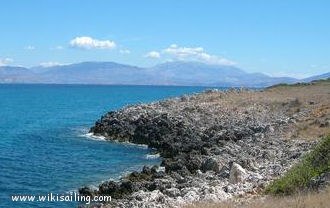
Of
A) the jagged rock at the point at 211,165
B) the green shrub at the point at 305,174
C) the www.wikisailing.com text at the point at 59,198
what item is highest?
the green shrub at the point at 305,174

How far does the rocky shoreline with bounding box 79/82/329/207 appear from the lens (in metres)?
26.0

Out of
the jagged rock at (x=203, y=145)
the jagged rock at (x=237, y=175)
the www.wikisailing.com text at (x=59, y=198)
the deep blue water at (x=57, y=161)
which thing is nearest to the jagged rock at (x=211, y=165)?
the jagged rock at (x=203, y=145)

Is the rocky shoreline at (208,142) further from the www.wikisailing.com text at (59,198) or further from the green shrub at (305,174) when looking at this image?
the green shrub at (305,174)

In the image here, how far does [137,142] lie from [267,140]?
1841 cm

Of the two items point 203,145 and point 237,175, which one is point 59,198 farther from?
point 203,145

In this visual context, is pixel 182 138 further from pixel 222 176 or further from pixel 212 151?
pixel 222 176

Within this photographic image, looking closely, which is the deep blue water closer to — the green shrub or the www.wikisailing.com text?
the www.wikisailing.com text

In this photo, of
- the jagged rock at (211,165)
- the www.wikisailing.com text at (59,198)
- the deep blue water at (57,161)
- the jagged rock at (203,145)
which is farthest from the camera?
the deep blue water at (57,161)

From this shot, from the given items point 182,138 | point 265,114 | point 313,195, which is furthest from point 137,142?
point 313,195

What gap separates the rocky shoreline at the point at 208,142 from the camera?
2603cm

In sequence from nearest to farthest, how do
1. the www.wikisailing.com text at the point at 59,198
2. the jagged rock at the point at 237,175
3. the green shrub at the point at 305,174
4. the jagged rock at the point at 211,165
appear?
the green shrub at the point at 305,174, the jagged rock at the point at 237,175, the www.wikisailing.com text at the point at 59,198, the jagged rock at the point at 211,165

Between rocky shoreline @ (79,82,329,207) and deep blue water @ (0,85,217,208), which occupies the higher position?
rocky shoreline @ (79,82,329,207)

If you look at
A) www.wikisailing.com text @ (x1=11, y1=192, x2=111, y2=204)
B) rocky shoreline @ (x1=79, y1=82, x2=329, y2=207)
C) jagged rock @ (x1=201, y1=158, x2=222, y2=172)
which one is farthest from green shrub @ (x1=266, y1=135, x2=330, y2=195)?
www.wikisailing.com text @ (x1=11, y1=192, x2=111, y2=204)

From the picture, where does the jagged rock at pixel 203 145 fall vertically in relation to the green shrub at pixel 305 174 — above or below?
below
